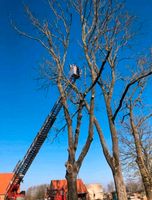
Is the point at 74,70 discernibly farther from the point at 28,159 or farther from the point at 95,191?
the point at 95,191

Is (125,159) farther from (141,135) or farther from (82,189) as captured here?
(82,189)

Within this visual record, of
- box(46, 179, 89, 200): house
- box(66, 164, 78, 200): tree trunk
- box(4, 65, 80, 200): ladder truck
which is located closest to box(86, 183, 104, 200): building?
box(46, 179, 89, 200): house

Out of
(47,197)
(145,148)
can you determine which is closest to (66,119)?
(145,148)

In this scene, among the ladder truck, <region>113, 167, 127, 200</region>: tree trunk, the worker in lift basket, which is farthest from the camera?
the ladder truck

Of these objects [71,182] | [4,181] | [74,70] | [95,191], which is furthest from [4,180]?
[71,182]

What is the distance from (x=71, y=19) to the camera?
35.3ft

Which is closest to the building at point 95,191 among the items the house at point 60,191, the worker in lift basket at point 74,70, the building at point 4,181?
the house at point 60,191

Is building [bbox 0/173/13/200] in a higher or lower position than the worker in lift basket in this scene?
higher

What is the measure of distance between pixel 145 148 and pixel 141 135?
10.7 ft

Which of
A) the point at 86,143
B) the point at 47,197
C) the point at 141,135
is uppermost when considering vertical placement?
the point at 141,135

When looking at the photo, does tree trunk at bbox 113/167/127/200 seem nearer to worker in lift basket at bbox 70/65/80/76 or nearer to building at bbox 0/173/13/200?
worker in lift basket at bbox 70/65/80/76

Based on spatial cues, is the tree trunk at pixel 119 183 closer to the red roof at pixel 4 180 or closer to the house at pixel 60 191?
the house at pixel 60 191

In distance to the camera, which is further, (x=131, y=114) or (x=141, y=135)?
(x=141, y=135)

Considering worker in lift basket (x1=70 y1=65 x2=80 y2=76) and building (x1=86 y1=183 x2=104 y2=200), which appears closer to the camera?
worker in lift basket (x1=70 y1=65 x2=80 y2=76)
